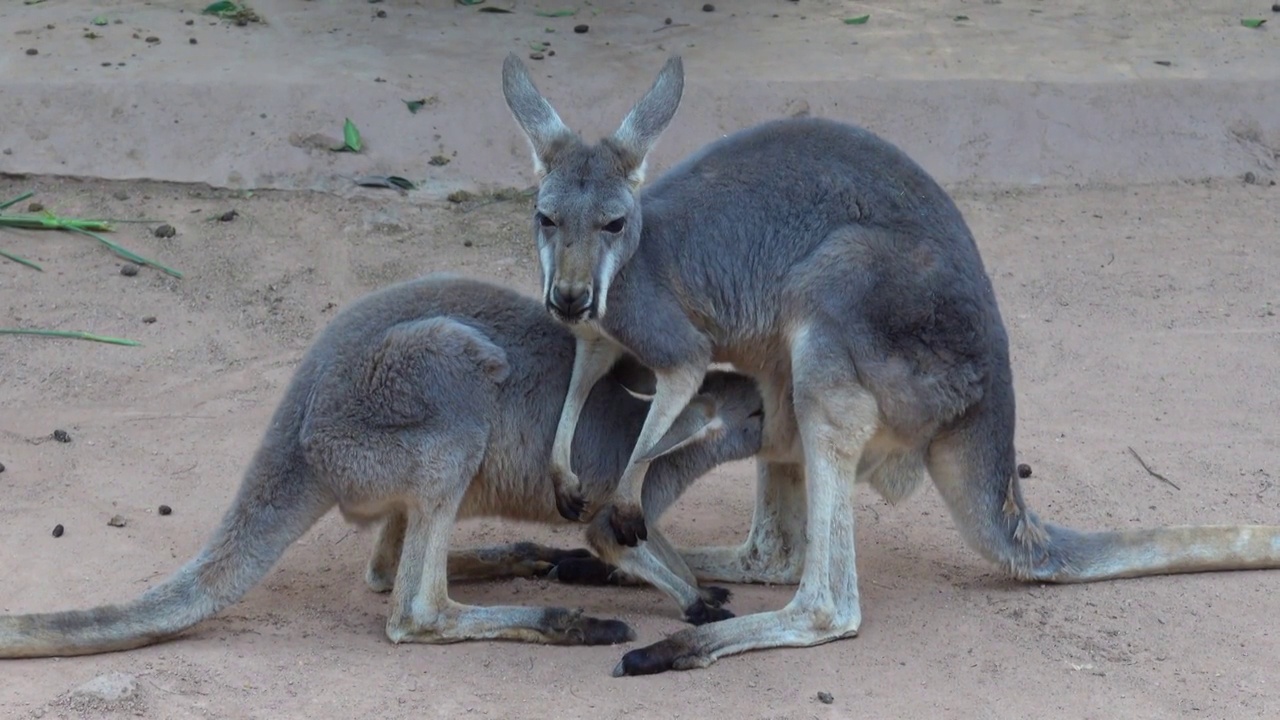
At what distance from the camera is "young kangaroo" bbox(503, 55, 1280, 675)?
15.4ft

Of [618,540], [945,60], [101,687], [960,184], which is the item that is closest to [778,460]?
[618,540]

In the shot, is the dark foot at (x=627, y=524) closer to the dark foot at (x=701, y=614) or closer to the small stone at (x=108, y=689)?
the dark foot at (x=701, y=614)

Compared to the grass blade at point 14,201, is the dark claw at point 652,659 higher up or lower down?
lower down

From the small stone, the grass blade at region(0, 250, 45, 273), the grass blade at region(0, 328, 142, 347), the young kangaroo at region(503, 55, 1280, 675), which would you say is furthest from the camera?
the grass blade at region(0, 250, 45, 273)

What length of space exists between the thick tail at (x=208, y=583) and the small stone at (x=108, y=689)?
253 millimetres

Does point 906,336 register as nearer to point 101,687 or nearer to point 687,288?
point 687,288

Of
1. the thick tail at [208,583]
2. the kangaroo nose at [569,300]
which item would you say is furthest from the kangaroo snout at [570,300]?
the thick tail at [208,583]

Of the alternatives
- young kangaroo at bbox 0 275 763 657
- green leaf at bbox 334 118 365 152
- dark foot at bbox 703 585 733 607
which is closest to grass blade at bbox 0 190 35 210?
green leaf at bbox 334 118 365 152

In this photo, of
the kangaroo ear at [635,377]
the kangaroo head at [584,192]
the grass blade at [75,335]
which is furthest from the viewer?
the grass blade at [75,335]

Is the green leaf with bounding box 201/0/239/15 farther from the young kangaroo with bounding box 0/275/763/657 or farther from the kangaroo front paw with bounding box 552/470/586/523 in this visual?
the kangaroo front paw with bounding box 552/470/586/523

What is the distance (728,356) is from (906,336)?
667mm

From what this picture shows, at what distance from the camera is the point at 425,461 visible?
4.61 meters

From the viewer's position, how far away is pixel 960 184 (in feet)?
27.2

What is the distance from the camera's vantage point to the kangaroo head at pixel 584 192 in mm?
4512
